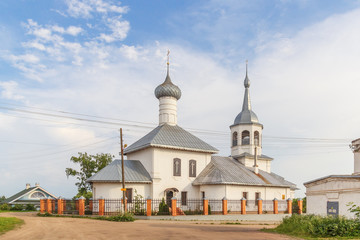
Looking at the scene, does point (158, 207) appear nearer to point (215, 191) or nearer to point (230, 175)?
point (215, 191)

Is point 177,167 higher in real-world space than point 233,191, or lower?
higher

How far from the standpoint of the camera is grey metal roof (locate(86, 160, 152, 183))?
27.8m

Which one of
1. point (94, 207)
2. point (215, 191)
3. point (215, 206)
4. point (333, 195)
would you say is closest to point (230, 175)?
point (215, 191)

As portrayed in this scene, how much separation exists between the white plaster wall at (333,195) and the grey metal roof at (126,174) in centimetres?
1598

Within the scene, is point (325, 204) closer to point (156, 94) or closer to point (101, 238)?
point (101, 238)

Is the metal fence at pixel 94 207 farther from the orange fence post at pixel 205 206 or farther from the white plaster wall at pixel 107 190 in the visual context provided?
the orange fence post at pixel 205 206

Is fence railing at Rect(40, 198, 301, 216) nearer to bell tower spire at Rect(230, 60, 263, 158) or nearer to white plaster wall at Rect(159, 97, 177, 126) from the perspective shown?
white plaster wall at Rect(159, 97, 177, 126)

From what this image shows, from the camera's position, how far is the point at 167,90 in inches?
1359

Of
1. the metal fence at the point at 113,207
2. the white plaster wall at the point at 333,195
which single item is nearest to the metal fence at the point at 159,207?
the metal fence at the point at 113,207

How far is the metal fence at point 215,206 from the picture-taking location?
28.8 meters

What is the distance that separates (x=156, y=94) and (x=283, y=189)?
1560cm

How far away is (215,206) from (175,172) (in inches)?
172

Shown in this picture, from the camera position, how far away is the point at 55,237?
12.9m

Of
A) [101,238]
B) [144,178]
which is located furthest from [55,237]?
[144,178]
